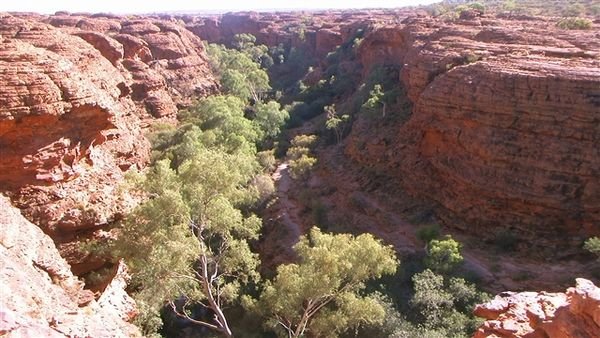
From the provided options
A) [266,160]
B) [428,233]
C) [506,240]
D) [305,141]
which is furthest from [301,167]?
[506,240]

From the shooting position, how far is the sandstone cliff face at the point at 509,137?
77.5 feet

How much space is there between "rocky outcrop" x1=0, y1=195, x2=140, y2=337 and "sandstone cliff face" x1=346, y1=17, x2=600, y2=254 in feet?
60.6

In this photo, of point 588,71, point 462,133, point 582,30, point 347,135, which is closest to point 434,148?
point 462,133

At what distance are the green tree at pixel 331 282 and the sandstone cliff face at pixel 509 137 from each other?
412 inches

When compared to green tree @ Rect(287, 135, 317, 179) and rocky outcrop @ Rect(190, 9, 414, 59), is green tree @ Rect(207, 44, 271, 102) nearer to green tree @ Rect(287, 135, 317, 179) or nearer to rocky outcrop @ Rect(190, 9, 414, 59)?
rocky outcrop @ Rect(190, 9, 414, 59)

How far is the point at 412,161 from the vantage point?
30875 mm

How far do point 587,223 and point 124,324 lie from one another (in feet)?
70.2

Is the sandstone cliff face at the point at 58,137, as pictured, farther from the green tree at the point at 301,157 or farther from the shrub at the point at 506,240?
the shrub at the point at 506,240

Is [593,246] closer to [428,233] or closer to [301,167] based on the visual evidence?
[428,233]

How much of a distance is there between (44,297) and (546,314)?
12.8 metres

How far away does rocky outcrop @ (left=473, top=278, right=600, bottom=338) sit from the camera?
9.91 metres

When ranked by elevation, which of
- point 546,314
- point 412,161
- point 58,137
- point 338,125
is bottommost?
point 338,125

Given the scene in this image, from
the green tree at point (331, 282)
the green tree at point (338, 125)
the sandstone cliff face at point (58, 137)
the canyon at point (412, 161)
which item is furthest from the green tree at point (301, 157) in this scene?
the green tree at point (331, 282)

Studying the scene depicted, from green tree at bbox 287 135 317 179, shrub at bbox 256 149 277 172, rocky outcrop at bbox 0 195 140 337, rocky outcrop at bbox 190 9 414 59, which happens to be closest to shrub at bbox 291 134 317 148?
green tree at bbox 287 135 317 179
